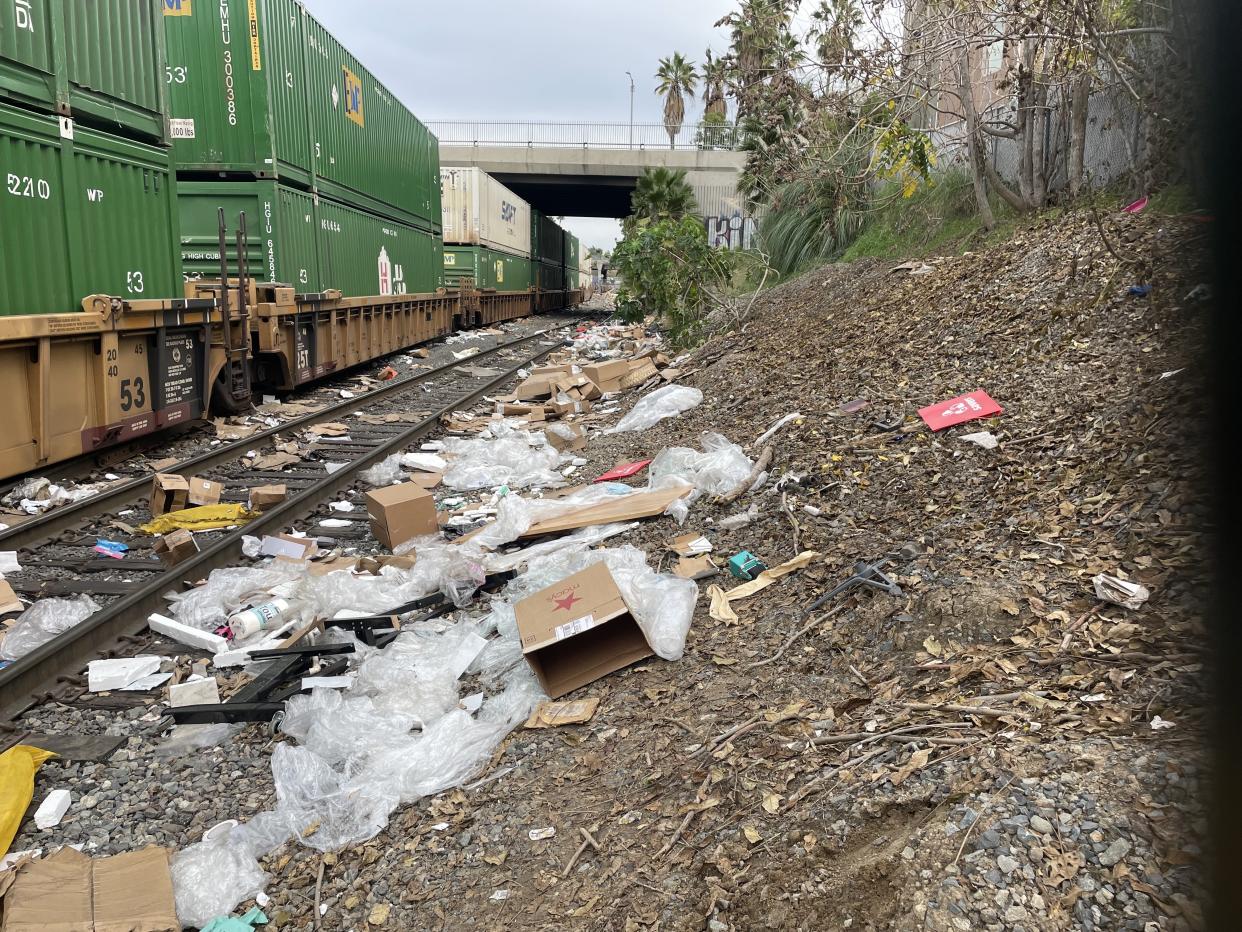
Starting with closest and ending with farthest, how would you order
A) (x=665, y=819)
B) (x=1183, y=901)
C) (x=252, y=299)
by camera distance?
1. (x=1183, y=901)
2. (x=665, y=819)
3. (x=252, y=299)

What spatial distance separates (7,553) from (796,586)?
5.08 meters

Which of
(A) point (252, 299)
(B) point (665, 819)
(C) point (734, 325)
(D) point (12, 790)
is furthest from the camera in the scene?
(C) point (734, 325)

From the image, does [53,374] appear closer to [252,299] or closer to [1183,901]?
[252,299]

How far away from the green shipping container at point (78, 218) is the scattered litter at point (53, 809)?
474 centimetres

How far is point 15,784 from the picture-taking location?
10.3 feet

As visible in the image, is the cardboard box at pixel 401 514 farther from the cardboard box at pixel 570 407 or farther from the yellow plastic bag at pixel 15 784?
the cardboard box at pixel 570 407

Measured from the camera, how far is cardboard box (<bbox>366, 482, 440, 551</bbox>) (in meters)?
5.93

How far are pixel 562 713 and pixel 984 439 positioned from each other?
2885 mm

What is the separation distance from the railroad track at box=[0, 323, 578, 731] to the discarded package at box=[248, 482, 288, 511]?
89 mm

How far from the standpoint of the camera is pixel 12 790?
312 cm

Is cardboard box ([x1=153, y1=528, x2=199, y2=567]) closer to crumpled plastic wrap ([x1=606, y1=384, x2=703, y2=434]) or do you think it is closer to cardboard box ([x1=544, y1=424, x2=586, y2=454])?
cardboard box ([x1=544, y1=424, x2=586, y2=454])

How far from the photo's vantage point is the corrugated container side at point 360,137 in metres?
13.8

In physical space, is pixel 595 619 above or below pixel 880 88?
below

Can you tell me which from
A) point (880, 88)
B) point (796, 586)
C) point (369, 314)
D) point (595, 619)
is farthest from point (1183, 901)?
point (369, 314)
